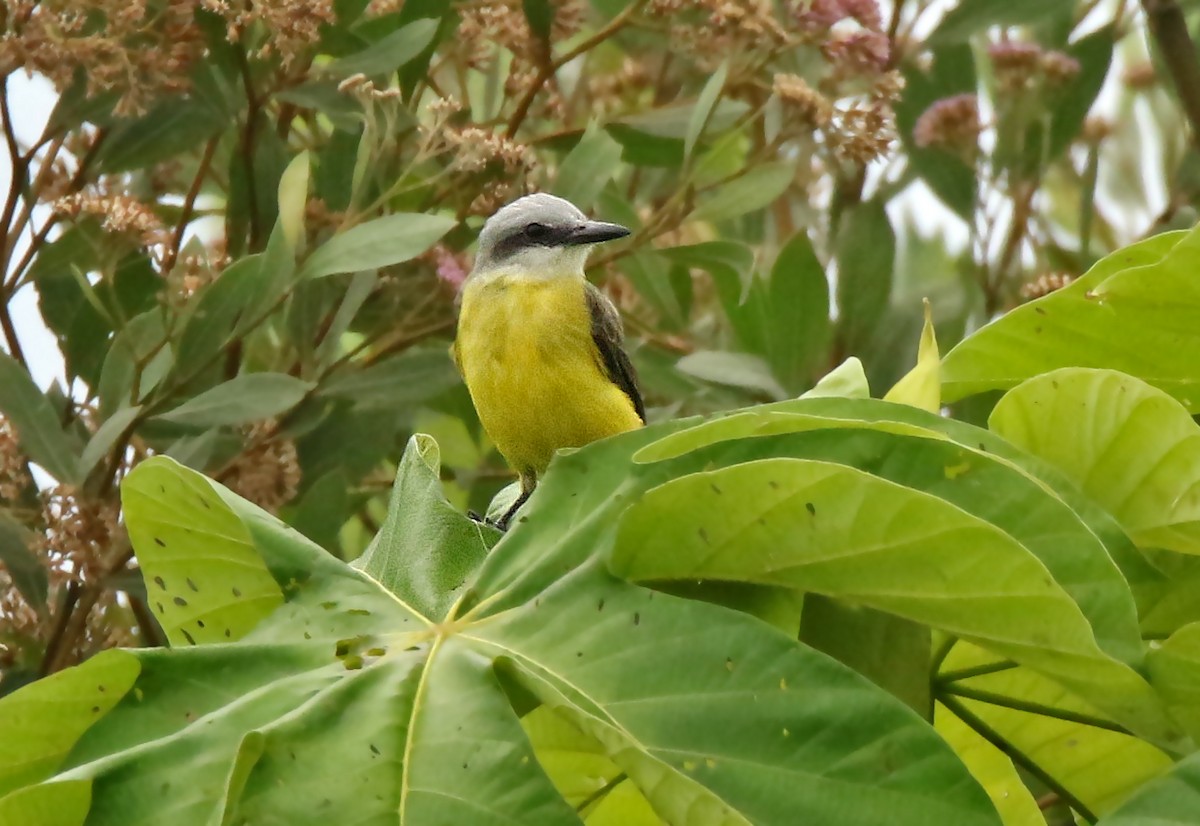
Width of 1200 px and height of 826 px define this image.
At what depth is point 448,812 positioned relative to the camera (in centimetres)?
86

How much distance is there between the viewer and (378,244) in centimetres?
212

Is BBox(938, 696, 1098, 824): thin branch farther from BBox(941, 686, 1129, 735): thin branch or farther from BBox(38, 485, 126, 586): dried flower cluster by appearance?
BBox(38, 485, 126, 586): dried flower cluster

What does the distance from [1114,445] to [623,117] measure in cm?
185

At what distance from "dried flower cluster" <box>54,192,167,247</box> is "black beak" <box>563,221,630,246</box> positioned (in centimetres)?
80

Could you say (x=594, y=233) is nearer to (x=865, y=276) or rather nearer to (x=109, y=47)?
(x=865, y=276)

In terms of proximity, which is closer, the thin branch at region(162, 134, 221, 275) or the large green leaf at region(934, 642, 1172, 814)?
the large green leaf at region(934, 642, 1172, 814)

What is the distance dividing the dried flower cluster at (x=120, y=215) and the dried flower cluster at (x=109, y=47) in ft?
0.47

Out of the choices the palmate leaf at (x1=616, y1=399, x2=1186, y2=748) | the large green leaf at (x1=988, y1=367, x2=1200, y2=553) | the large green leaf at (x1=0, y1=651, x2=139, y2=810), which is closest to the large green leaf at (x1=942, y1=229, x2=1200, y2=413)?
the large green leaf at (x1=988, y1=367, x2=1200, y2=553)

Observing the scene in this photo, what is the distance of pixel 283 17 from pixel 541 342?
2.95 feet

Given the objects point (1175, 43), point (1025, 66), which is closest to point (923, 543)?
point (1175, 43)

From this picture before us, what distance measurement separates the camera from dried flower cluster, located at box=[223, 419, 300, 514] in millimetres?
2236

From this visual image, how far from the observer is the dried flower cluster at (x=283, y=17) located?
2174mm

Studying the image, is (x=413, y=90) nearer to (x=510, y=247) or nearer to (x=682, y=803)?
(x=510, y=247)

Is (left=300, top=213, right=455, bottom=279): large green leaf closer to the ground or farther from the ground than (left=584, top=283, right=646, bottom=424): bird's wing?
farther from the ground
